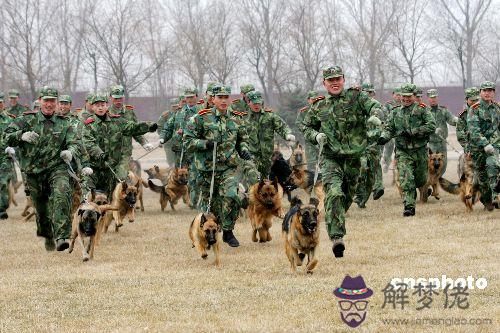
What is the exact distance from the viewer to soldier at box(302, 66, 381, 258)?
9.05m

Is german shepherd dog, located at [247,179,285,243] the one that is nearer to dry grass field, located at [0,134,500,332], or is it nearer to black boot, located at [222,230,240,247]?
dry grass field, located at [0,134,500,332]

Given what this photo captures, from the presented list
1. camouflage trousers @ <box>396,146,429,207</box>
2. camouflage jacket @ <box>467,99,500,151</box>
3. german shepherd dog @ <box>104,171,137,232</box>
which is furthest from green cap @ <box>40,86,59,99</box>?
camouflage jacket @ <box>467,99,500,151</box>

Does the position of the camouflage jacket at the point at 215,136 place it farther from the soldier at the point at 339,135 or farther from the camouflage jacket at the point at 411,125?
the camouflage jacket at the point at 411,125

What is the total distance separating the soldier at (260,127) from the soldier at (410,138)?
1932mm

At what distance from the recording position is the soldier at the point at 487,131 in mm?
12723

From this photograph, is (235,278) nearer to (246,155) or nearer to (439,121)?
(246,155)

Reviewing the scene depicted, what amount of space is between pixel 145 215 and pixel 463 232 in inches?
277

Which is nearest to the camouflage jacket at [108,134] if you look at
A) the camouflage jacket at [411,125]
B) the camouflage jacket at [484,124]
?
the camouflage jacket at [411,125]

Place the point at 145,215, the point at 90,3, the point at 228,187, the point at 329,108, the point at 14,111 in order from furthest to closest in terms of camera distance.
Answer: the point at 90,3 < the point at 14,111 < the point at 145,215 < the point at 228,187 < the point at 329,108

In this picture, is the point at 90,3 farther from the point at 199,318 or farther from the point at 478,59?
the point at 199,318

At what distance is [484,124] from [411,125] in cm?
119

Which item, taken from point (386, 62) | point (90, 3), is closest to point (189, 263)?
point (90, 3)

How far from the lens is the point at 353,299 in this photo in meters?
7.01

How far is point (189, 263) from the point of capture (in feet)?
32.8
